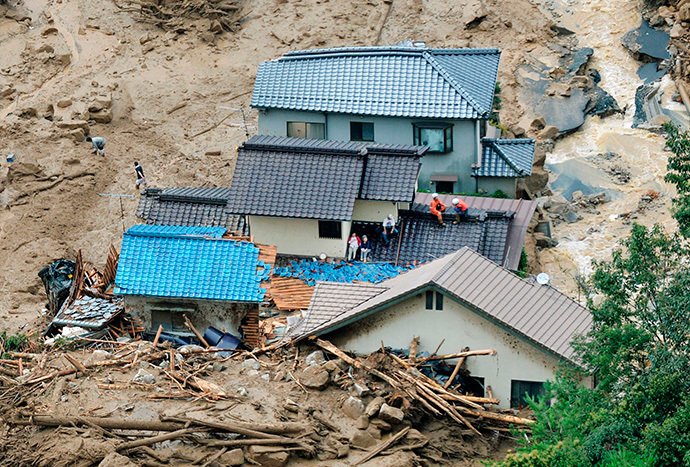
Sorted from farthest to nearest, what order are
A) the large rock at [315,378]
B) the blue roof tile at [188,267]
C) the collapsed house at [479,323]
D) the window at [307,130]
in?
the window at [307,130] → the blue roof tile at [188,267] → the collapsed house at [479,323] → the large rock at [315,378]

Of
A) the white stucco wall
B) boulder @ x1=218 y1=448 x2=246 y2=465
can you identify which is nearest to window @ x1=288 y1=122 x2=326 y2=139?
the white stucco wall

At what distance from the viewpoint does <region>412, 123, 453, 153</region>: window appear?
45.0 meters

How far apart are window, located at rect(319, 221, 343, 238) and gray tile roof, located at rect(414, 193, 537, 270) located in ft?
13.4

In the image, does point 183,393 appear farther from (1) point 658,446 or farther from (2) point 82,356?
(1) point 658,446

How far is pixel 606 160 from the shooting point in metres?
50.9

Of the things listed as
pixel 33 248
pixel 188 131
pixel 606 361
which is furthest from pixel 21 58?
pixel 606 361

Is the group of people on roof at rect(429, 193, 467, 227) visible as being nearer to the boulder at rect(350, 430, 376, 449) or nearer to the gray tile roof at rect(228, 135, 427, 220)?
the gray tile roof at rect(228, 135, 427, 220)

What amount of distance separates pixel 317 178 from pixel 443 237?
500 centimetres

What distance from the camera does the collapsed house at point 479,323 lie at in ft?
97.0

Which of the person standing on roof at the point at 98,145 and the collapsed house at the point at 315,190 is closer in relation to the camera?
the collapsed house at the point at 315,190

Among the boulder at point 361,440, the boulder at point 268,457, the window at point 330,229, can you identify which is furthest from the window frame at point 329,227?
the boulder at point 268,457

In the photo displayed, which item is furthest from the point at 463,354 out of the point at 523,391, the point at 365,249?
the point at 365,249

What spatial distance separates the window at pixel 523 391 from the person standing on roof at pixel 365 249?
1027cm

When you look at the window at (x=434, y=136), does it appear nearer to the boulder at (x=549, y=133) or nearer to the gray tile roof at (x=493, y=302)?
the boulder at (x=549, y=133)
